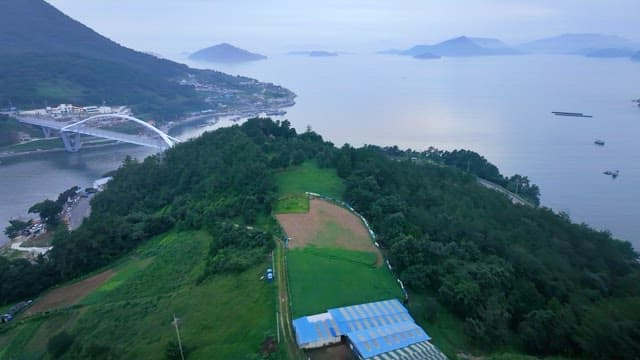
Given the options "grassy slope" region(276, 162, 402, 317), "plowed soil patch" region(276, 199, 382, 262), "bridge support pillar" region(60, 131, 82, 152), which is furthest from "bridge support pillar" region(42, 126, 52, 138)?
Answer: "grassy slope" region(276, 162, 402, 317)

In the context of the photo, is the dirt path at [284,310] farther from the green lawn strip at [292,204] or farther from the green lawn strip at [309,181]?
the green lawn strip at [309,181]

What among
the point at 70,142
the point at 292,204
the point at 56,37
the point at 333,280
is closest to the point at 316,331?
the point at 333,280

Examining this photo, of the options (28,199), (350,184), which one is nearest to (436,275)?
(350,184)

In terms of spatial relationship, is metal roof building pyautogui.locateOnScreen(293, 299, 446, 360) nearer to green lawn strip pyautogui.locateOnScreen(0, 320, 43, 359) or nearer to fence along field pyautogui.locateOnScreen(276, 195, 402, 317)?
fence along field pyautogui.locateOnScreen(276, 195, 402, 317)

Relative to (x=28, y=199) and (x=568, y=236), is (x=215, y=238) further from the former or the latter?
(x=28, y=199)

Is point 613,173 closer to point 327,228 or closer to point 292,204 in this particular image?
point 292,204

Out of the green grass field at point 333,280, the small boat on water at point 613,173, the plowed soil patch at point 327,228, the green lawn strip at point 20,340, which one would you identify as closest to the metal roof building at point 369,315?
the green grass field at point 333,280
